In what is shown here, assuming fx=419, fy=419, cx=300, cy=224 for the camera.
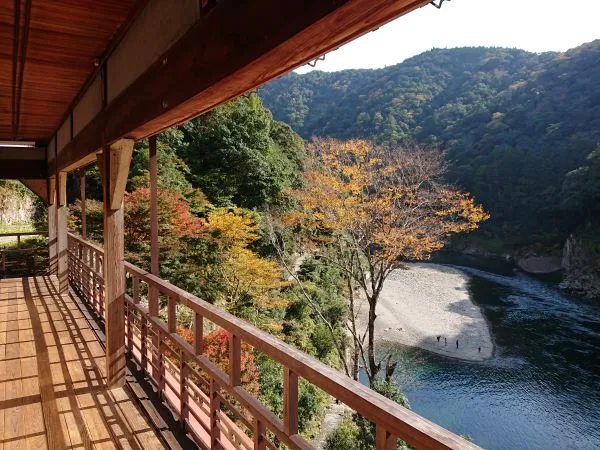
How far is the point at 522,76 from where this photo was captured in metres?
35.5

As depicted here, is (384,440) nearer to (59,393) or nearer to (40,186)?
(59,393)

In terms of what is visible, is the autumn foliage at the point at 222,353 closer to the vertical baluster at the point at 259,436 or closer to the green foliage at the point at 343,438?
the green foliage at the point at 343,438

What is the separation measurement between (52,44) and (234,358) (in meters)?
2.00

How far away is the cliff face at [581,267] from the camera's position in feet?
70.9

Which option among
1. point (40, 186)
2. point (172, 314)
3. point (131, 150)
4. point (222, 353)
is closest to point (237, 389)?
point (172, 314)

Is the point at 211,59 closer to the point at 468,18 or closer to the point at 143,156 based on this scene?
the point at 468,18

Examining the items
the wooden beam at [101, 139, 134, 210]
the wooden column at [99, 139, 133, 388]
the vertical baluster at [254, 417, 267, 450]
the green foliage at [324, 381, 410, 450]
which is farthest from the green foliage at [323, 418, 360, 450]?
the vertical baluster at [254, 417, 267, 450]

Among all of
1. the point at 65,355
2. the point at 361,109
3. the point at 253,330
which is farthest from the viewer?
the point at 361,109

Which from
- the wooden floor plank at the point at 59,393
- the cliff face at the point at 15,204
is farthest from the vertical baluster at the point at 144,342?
the cliff face at the point at 15,204

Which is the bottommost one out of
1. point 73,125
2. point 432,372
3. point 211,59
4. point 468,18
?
point 432,372

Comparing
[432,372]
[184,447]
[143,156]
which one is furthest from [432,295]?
[184,447]

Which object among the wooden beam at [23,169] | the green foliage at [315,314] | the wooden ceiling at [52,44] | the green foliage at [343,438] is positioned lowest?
the green foliage at [343,438]

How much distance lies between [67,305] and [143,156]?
843 centimetres

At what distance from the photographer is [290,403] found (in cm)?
134
